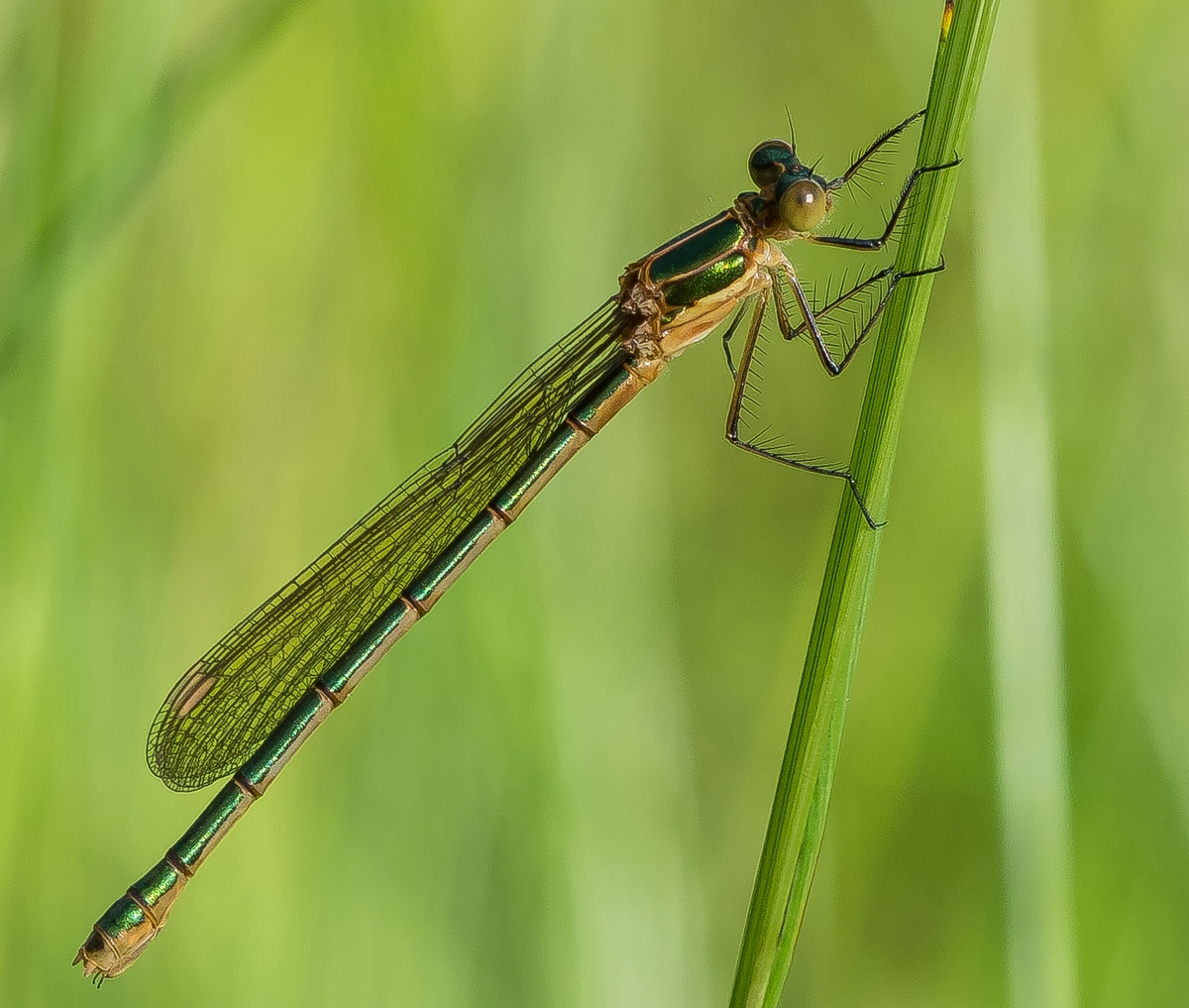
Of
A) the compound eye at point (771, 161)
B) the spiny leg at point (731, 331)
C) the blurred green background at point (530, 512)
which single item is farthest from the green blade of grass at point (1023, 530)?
the spiny leg at point (731, 331)

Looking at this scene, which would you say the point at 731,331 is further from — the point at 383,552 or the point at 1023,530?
the point at 383,552

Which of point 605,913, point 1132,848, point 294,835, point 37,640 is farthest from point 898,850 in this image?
point 37,640

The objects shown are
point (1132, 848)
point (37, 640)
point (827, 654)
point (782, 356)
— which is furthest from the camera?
point (782, 356)

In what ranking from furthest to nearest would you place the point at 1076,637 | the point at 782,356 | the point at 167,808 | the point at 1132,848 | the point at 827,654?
the point at 782,356 → the point at 167,808 → the point at 1076,637 → the point at 1132,848 → the point at 827,654

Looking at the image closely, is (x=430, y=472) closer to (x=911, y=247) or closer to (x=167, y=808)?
(x=167, y=808)

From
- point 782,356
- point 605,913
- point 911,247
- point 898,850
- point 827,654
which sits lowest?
point 605,913

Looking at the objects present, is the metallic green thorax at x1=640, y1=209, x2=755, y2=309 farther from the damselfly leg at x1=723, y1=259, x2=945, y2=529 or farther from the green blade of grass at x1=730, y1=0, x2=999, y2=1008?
the green blade of grass at x1=730, y1=0, x2=999, y2=1008

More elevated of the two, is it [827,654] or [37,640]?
[827,654]
